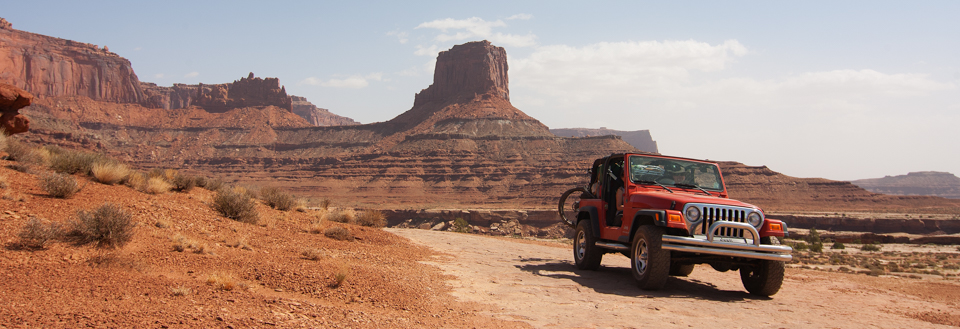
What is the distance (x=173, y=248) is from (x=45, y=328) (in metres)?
3.65

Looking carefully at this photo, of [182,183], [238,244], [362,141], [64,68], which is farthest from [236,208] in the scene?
[64,68]

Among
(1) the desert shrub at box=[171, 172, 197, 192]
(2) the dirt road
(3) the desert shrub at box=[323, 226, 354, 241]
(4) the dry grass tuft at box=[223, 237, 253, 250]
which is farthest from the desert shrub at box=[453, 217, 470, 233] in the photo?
(4) the dry grass tuft at box=[223, 237, 253, 250]

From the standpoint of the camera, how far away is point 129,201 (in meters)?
9.78

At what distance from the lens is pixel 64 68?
117m

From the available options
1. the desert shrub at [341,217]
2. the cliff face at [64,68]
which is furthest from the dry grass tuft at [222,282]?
the cliff face at [64,68]

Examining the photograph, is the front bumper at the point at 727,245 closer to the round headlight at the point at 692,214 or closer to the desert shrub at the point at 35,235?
the round headlight at the point at 692,214

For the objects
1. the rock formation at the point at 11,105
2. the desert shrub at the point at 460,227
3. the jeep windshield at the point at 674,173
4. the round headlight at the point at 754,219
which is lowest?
the desert shrub at the point at 460,227

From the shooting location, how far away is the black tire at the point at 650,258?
7496mm

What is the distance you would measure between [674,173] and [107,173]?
11213 millimetres

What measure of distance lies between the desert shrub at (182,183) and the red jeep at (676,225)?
32.5 feet

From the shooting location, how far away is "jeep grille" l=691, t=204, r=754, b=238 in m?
7.48

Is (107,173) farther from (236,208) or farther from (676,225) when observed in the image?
(676,225)

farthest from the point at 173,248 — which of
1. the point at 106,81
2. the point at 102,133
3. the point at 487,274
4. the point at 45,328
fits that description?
the point at 106,81

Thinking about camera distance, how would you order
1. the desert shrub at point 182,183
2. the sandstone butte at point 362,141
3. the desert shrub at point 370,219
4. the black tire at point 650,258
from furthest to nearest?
1. the sandstone butte at point 362,141
2. the desert shrub at point 370,219
3. the desert shrub at point 182,183
4. the black tire at point 650,258
